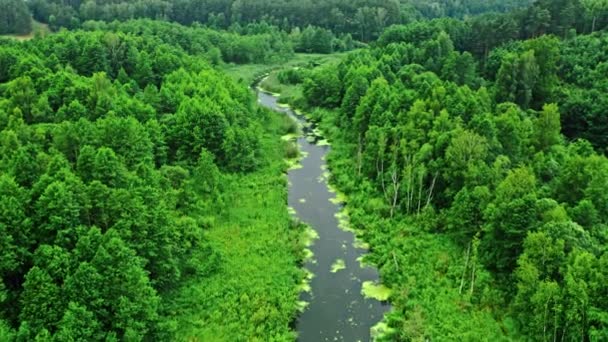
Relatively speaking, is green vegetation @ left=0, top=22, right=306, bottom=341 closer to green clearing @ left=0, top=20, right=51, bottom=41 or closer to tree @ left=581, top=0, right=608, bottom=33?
tree @ left=581, top=0, right=608, bottom=33

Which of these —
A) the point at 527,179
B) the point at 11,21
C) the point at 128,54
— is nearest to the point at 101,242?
the point at 527,179

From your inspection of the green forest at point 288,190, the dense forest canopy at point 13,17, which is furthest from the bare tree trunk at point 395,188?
the dense forest canopy at point 13,17

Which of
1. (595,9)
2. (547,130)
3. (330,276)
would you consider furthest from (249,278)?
(595,9)

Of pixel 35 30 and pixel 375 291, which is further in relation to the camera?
pixel 35 30

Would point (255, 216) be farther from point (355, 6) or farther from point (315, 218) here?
point (355, 6)

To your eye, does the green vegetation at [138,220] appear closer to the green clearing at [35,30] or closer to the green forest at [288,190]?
the green forest at [288,190]

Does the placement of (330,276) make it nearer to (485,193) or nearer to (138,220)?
(485,193)
